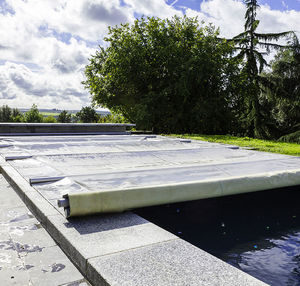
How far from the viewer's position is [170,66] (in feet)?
51.3

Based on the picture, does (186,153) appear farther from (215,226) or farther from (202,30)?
(202,30)

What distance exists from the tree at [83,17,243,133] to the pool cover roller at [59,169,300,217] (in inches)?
458

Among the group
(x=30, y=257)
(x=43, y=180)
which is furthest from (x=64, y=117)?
(x=30, y=257)

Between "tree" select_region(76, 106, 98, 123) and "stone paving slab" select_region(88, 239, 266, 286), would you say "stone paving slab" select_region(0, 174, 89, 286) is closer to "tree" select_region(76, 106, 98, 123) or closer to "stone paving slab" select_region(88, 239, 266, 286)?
"stone paving slab" select_region(88, 239, 266, 286)

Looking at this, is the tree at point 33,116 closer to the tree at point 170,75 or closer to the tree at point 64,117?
the tree at point 64,117

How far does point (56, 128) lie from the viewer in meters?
11.4

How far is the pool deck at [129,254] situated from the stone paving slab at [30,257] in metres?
0.03

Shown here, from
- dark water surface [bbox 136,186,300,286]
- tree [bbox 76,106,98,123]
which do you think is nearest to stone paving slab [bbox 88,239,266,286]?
dark water surface [bbox 136,186,300,286]

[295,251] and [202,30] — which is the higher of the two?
[202,30]

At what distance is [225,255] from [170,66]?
45.8 ft

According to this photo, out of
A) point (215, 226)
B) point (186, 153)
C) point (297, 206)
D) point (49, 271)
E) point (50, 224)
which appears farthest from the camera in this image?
point (186, 153)

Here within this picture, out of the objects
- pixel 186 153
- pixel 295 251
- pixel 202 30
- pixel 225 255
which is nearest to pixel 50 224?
pixel 225 255

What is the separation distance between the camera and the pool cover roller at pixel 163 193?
2.45 m

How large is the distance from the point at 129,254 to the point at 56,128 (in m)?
10.3
